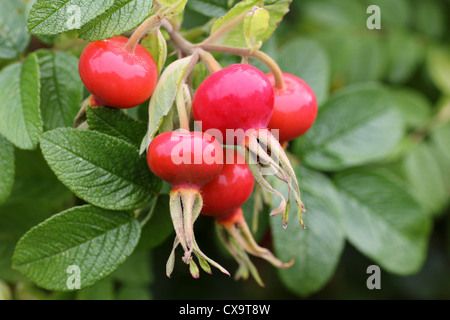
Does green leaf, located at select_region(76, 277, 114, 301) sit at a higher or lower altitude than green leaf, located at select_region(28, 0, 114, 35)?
lower

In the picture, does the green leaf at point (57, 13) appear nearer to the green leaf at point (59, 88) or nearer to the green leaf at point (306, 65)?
the green leaf at point (59, 88)

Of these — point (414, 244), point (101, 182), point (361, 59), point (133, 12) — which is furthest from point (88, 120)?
point (361, 59)

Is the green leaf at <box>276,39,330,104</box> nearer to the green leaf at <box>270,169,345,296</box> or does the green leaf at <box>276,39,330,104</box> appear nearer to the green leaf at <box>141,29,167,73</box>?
the green leaf at <box>270,169,345,296</box>

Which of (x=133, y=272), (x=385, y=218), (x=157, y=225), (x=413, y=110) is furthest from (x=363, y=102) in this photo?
(x=133, y=272)

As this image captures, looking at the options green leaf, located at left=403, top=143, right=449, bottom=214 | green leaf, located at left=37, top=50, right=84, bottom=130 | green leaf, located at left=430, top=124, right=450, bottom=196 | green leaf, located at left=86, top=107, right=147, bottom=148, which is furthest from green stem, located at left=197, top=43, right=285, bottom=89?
green leaf, located at left=430, top=124, right=450, bottom=196

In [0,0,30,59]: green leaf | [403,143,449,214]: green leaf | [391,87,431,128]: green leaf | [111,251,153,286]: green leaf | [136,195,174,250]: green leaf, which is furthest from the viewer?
[391,87,431,128]: green leaf

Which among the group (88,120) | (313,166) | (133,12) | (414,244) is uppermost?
(133,12)
